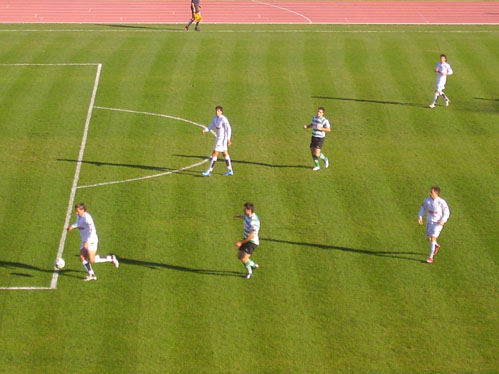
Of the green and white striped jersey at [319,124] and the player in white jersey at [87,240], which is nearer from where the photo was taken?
the player in white jersey at [87,240]

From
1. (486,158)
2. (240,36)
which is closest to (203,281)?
(486,158)

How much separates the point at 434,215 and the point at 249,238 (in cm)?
489

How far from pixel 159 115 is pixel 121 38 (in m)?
12.3

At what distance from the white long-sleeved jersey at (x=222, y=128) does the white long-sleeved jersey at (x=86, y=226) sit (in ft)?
23.7

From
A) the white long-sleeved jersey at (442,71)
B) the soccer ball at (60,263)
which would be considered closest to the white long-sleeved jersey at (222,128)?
the soccer ball at (60,263)

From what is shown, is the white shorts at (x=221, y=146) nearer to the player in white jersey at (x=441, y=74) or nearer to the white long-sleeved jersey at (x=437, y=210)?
the white long-sleeved jersey at (x=437, y=210)

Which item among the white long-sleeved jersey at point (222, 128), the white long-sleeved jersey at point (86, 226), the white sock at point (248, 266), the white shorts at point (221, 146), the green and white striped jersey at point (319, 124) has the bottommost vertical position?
the white sock at point (248, 266)

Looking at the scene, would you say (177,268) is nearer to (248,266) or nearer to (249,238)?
(248,266)

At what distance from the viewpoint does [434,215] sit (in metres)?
20.2

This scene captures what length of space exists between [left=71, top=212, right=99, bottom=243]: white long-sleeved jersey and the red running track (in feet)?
95.0

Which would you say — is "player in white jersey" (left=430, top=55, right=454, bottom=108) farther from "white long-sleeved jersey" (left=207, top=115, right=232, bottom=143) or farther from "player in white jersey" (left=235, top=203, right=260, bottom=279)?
"player in white jersey" (left=235, top=203, right=260, bottom=279)

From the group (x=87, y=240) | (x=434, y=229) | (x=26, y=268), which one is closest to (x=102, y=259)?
(x=87, y=240)

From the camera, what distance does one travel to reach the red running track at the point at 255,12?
153ft

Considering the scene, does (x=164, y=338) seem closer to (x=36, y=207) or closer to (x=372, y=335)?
(x=372, y=335)
